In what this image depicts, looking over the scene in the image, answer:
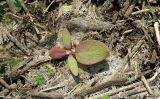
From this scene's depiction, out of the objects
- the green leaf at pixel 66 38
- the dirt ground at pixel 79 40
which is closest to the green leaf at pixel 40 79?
the dirt ground at pixel 79 40

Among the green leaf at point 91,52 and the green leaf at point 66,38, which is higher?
the green leaf at point 66,38

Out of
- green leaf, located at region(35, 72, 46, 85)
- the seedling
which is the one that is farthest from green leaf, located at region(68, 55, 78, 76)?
green leaf, located at region(35, 72, 46, 85)

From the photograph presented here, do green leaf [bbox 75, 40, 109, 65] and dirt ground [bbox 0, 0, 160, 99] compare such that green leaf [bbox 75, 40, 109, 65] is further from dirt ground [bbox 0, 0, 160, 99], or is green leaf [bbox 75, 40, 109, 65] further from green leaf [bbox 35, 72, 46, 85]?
green leaf [bbox 35, 72, 46, 85]

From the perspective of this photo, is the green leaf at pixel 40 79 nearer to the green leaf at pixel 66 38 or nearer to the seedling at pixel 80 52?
the seedling at pixel 80 52

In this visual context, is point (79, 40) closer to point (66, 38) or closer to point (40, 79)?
point (66, 38)

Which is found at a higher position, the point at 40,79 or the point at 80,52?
the point at 80,52

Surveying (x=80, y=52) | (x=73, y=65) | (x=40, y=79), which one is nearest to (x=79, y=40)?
(x=80, y=52)

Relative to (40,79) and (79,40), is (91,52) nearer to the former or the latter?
(79,40)
